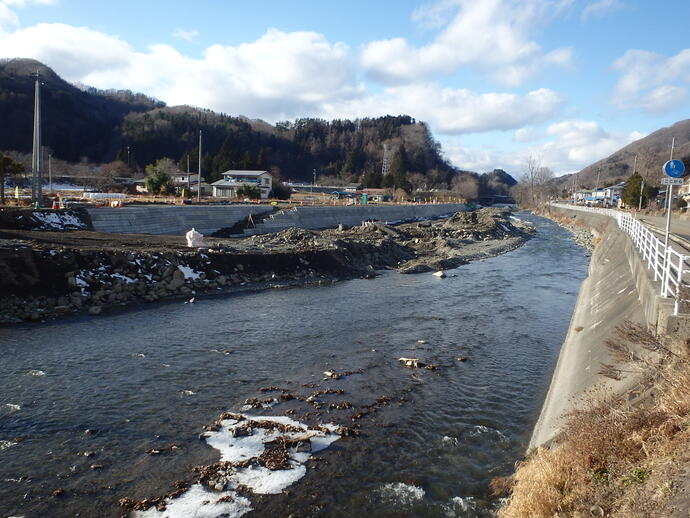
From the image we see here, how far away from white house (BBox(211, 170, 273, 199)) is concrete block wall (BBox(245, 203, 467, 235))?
15.0 metres

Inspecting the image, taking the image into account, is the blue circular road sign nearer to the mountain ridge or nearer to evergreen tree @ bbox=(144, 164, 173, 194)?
evergreen tree @ bbox=(144, 164, 173, 194)

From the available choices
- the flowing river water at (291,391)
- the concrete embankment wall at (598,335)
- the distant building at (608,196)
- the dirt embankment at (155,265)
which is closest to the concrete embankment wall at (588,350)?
the concrete embankment wall at (598,335)

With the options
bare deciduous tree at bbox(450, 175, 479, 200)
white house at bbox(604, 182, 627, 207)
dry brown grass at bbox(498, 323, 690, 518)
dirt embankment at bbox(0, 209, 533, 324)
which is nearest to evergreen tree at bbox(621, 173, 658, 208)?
white house at bbox(604, 182, 627, 207)

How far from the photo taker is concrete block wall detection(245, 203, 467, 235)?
43781mm

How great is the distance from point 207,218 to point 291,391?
96.8ft

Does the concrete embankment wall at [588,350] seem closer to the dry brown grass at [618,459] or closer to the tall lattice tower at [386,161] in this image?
the dry brown grass at [618,459]

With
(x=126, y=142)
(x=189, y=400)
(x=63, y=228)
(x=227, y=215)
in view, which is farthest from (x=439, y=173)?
(x=189, y=400)

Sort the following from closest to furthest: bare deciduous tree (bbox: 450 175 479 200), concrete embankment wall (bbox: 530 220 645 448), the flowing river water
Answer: the flowing river water, concrete embankment wall (bbox: 530 220 645 448), bare deciduous tree (bbox: 450 175 479 200)

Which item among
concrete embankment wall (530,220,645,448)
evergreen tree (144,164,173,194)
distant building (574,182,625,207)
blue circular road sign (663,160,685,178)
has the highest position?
distant building (574,182,625,207)

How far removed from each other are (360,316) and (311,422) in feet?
29.8

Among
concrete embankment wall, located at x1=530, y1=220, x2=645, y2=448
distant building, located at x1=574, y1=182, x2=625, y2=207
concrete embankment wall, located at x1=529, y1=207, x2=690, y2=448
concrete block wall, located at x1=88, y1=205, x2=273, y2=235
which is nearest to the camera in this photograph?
concrete embankment wall, located at x1=529, y1=207, x2=690, y2=448

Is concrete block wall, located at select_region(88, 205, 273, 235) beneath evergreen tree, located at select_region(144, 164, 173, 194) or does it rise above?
beneath

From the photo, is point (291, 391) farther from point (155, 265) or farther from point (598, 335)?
point (155, 265)

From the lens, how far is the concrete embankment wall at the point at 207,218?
3253 centimetres
